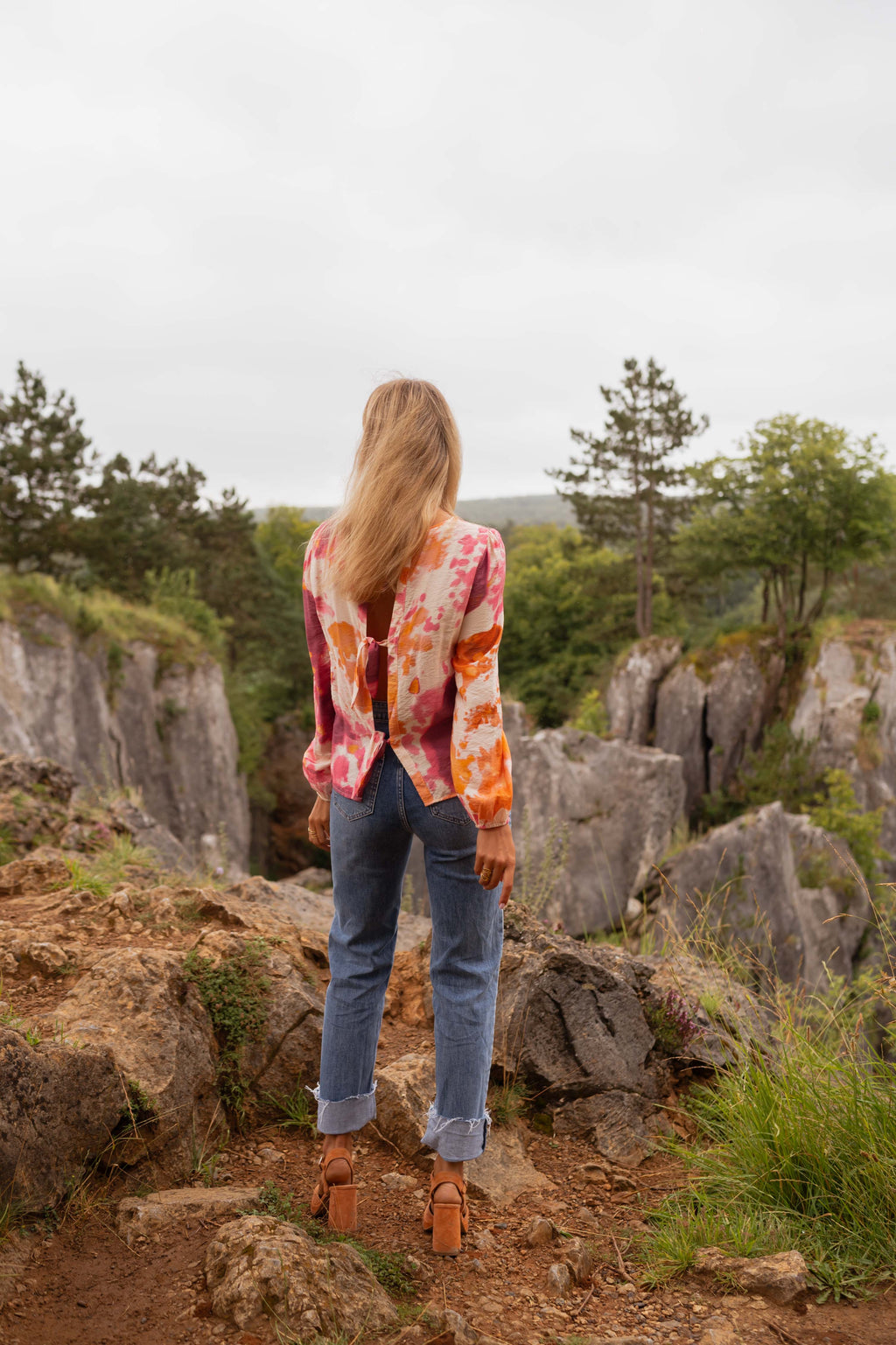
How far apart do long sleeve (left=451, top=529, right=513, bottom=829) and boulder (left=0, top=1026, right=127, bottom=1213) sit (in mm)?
1209

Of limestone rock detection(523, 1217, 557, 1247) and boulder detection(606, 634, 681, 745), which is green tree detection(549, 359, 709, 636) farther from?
limestone rock detection(523, 1217, 557, 1247)

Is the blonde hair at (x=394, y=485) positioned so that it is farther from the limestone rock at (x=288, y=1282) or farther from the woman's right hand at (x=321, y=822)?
the limestone rock at (x=288, y=1282)

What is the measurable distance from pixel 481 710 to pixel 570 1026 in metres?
1.72

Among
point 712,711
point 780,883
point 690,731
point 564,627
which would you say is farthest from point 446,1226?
point 564,627

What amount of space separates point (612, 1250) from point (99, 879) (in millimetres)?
2701

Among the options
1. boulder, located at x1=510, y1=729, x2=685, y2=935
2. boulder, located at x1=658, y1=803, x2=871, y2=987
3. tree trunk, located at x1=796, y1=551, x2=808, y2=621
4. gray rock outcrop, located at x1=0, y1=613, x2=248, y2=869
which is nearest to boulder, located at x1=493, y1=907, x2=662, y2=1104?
boulder, located at x1=658, y1=803, x2=871, y2=987

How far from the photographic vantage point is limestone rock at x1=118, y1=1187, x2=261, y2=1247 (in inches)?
82.4

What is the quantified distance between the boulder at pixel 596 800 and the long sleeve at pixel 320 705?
14859 mm

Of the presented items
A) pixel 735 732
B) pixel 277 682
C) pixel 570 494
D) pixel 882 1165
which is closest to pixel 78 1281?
pixel 882 1165

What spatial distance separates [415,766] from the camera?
7.06 ft

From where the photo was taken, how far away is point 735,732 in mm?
25422

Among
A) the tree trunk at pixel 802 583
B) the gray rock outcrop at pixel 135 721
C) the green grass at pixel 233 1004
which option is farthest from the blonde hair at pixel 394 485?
the tree trunk at pixel 802 583

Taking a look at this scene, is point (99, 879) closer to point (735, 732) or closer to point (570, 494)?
point (735, 732)

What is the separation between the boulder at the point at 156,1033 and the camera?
2438mm
